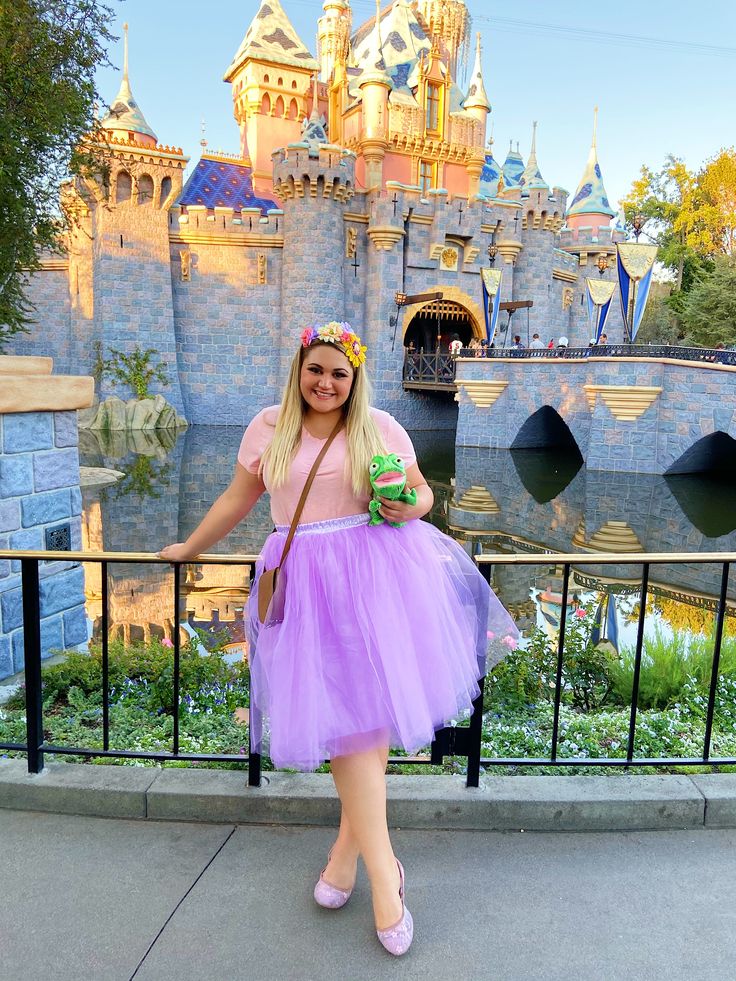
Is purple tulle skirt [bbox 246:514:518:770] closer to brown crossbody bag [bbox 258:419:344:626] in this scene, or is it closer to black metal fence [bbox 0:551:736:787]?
brown crossbody bag [bbox 258:419:344:626]

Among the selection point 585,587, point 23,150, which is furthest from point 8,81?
point 585,587

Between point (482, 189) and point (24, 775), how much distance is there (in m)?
31.1

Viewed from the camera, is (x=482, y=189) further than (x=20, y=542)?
Yes

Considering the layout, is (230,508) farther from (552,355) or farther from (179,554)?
(552,355)

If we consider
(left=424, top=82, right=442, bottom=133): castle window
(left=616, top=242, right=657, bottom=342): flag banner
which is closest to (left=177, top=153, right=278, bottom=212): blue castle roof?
(left=424, top=82, right=442, bottom=133): castle window

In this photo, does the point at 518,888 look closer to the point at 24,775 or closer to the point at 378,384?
the point at 24,775

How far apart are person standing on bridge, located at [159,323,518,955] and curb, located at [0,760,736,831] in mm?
383

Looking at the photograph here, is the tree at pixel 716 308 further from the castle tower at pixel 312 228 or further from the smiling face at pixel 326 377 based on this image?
the smiling face at pixel 326 377

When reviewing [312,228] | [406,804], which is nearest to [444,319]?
[312,228]

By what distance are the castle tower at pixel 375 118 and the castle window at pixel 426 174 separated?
5.50 feet

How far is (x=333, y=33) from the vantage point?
93.5 feet

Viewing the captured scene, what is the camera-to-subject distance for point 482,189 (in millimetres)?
30156

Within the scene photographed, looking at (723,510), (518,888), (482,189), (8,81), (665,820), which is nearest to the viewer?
(518,888)

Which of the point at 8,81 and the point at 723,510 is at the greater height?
the point at 8,81
